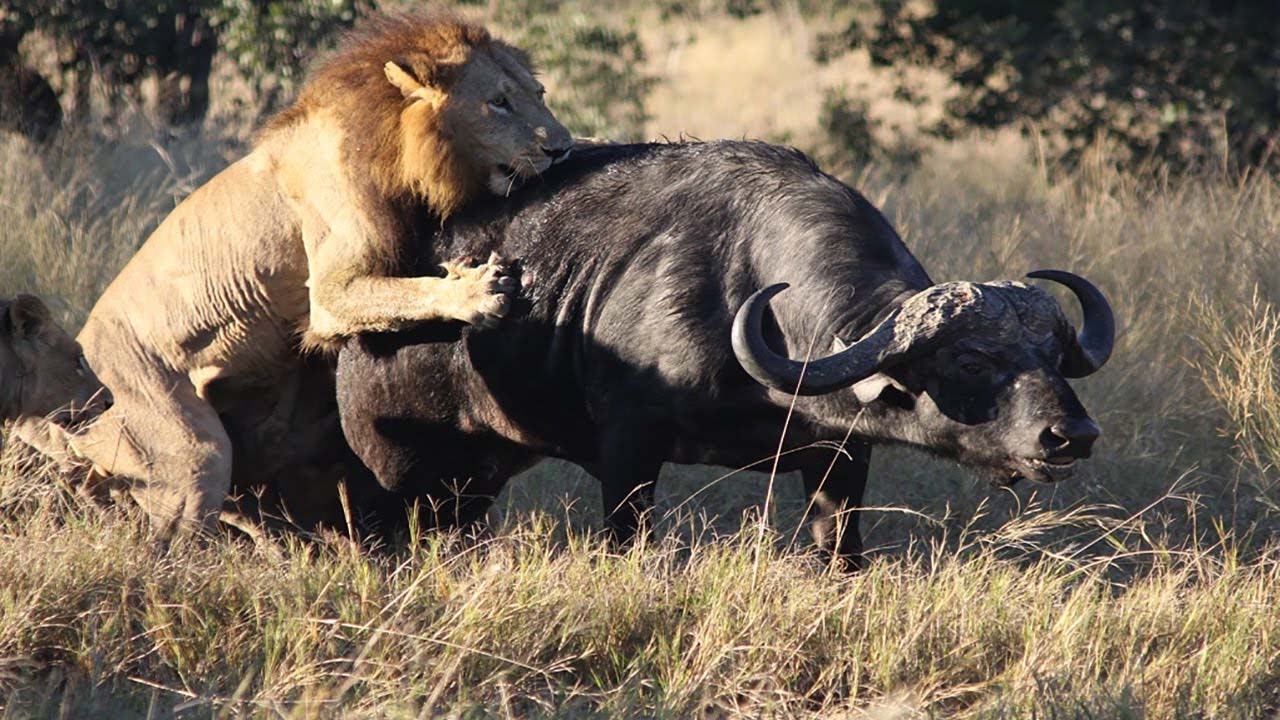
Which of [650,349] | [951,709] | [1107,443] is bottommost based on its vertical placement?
[1107,443]

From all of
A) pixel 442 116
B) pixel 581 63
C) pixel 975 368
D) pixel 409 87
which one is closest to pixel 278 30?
pixel 581 63

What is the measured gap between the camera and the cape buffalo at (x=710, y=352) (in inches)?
198

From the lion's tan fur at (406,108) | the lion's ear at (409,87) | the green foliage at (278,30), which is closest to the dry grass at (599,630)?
the lion's tan fur at (406,108)

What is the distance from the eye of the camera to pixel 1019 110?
12.9m

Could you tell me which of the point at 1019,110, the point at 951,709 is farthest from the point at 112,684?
the point at 1019,110

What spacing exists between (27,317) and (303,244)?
0.99 metres

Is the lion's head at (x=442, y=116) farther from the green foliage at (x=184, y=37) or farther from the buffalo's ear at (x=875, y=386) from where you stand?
the green foliage at (x=184, y=37)

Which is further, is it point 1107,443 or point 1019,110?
point 1019,110

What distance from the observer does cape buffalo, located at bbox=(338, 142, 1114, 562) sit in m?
5.03

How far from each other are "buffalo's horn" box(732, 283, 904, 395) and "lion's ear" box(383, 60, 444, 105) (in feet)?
4.76

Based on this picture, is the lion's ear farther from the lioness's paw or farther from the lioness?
the lioness's paw

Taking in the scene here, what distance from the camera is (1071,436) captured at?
485 centimetres

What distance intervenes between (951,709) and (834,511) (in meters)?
1.18

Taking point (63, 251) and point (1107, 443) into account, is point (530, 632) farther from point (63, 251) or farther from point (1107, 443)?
point (63, 251)
